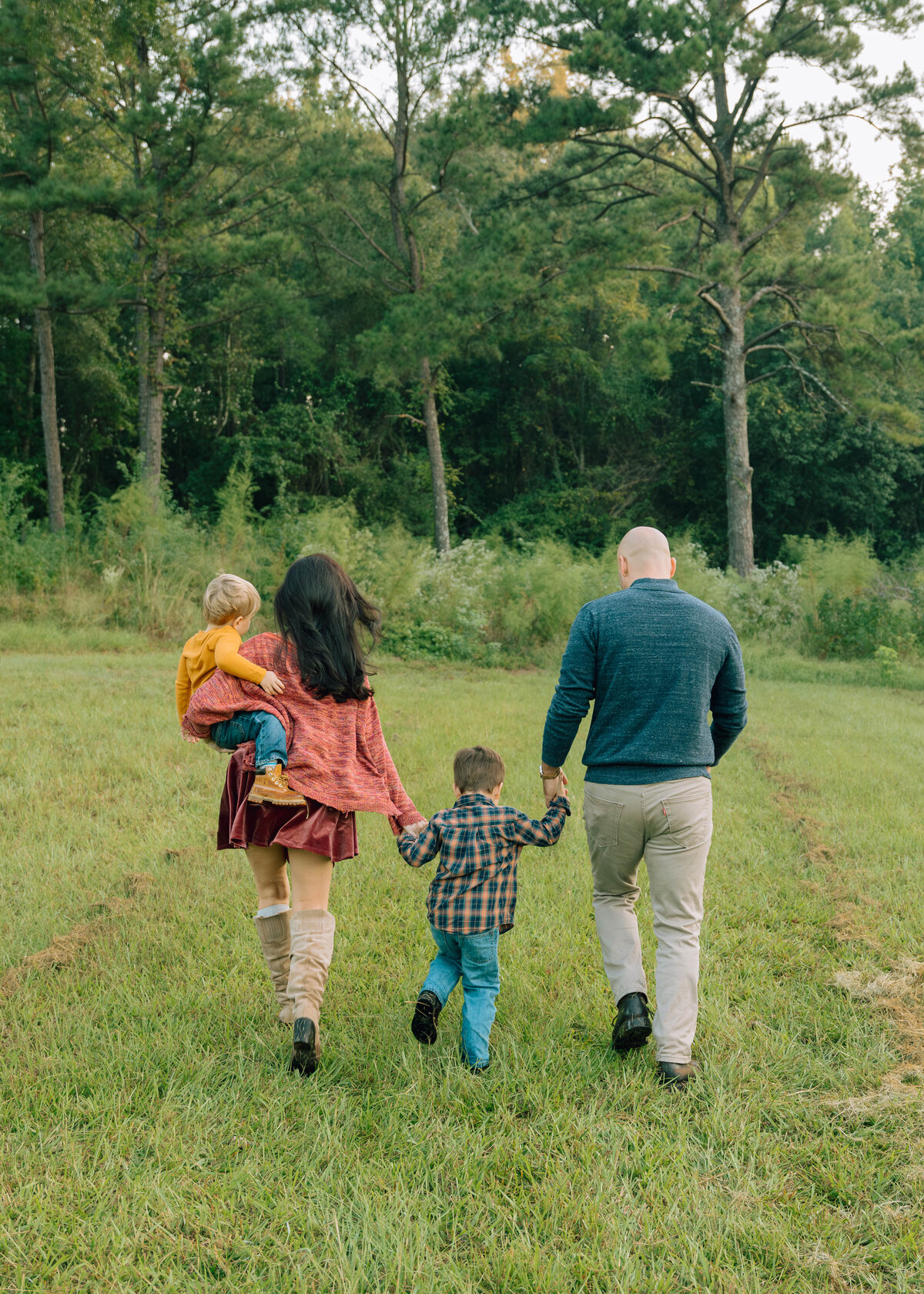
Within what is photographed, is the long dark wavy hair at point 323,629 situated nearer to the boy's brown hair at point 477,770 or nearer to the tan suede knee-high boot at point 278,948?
the boy's brown hair at point 477,770

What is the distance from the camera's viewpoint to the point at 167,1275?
2.23 m

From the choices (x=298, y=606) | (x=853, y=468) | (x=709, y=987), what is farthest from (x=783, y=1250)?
(x=853, y=468)

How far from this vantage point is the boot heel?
3.08 metres

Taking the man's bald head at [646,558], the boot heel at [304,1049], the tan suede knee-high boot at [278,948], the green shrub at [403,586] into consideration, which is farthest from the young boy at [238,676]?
the green shrub at [403,586]

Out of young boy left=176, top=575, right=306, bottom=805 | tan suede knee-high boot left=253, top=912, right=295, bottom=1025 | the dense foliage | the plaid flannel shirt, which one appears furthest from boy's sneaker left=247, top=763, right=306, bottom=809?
the dense foliage

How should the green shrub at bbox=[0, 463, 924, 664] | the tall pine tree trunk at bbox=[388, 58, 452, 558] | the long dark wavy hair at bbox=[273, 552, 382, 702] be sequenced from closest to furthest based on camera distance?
1. the long dark wavy hair at bbox=[273, 552, 382, 702]
2. the green shrub at bbox=[0, 463, 924, 664]
3. the tall pine tree trunk at bbox=[388, 58, 452, 558]

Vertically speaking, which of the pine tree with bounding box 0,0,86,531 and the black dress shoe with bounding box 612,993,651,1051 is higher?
the pine tree with bounding box 0,0,86,531

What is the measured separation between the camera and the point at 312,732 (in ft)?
10.9

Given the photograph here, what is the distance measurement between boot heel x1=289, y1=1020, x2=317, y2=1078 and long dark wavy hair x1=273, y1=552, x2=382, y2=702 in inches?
44.4

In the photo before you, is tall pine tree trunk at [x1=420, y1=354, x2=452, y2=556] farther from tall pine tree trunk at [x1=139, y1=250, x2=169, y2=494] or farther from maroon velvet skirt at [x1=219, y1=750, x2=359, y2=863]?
maroon velvet skirt at [x1=219, y1=750, x2=359, y2=863]

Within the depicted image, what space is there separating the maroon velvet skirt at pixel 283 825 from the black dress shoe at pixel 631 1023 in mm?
1126

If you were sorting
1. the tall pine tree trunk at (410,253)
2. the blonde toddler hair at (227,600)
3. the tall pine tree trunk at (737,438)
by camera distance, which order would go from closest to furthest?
the blonde toddler hair at (227,600)
the tall pine tree trunk at (737,438)
the tall pine tree trunk at (410,253)

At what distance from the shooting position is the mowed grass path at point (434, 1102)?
7.63 ft

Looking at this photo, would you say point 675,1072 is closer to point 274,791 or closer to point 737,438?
point 274,791
